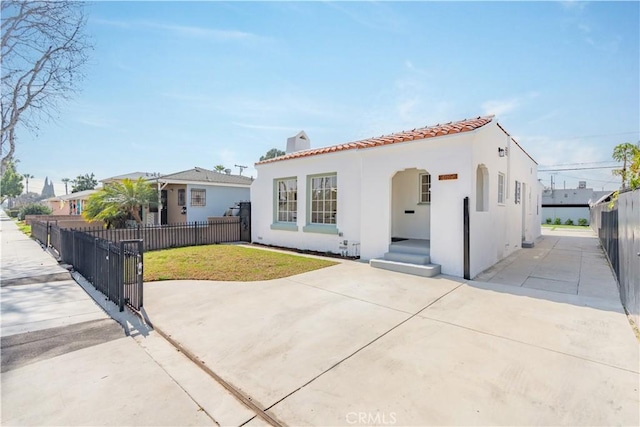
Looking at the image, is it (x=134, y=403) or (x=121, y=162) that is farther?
(x=121, y=162)

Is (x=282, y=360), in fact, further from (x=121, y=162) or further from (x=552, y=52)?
(x=121, y=162)

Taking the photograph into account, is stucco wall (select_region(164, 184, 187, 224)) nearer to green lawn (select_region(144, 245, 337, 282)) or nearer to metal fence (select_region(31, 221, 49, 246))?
metal fence (select_region(31, 221, 49, 246))

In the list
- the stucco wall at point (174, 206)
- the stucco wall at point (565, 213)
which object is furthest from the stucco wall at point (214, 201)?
the stucco wall at point (565, 213)

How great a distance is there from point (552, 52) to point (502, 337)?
34.3 feet

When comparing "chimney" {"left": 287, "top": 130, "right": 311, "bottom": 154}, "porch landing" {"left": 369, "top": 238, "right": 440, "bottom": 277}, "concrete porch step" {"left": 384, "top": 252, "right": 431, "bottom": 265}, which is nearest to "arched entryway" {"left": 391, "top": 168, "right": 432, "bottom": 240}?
"porch landing" {"left": 369, "top": 238, "right": 440, "bottom": 277}

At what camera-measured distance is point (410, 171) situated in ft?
35.0

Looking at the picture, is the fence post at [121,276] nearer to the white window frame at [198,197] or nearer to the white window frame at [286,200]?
the white window frame at [286,200]

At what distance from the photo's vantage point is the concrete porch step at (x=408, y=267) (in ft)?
24.3

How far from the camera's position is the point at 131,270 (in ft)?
18.5

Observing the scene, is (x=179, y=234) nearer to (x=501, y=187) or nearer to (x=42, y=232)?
(x=42, y=232)

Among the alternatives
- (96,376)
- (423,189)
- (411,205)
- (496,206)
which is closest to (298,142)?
(411,205)

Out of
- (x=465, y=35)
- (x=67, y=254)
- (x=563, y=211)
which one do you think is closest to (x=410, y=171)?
(x=465, y=35)

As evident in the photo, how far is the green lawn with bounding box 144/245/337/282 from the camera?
7.50 meters

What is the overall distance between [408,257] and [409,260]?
0.09 m
